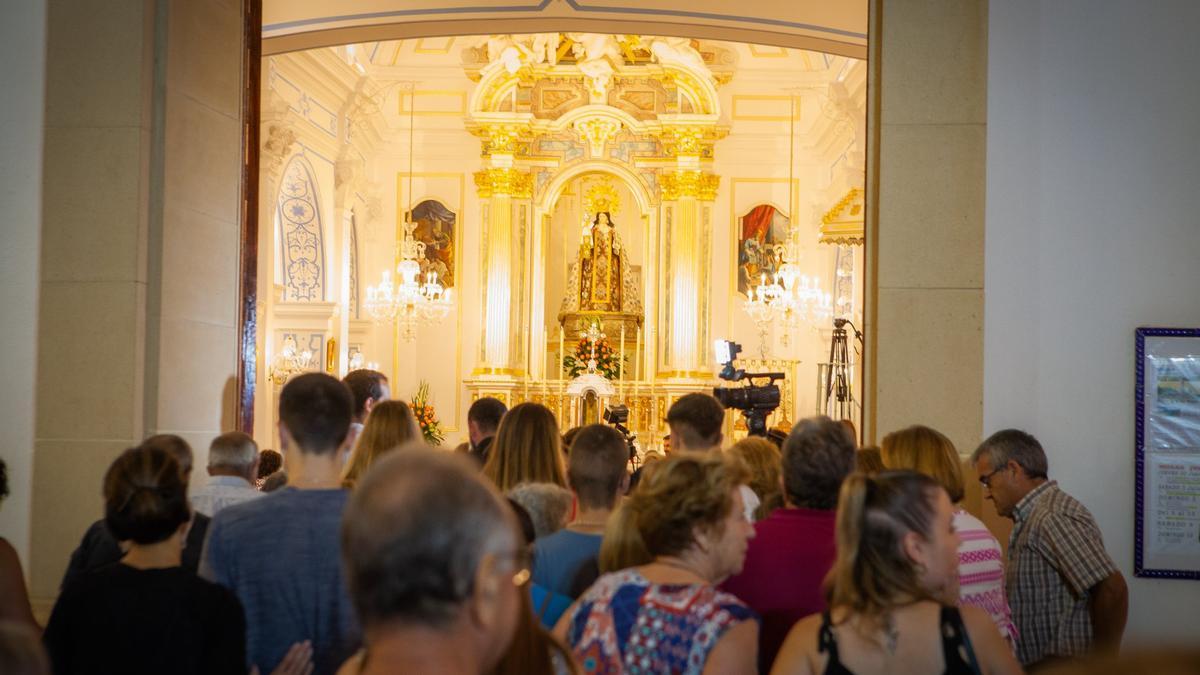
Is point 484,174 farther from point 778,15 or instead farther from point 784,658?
point 784,658

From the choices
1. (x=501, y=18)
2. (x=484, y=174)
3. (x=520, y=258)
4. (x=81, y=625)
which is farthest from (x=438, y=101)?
(x=81, y=625)

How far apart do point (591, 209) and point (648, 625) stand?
17.1 metres

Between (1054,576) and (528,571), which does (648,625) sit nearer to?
(528,571)

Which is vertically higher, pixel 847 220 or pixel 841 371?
pixel 847 220

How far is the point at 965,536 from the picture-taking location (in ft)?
11.2

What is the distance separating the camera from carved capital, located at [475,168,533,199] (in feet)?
61.6

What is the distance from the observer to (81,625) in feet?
8.13

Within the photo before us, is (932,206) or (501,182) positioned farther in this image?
(501,182)

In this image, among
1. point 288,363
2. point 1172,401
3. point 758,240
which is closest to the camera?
point 1172,401

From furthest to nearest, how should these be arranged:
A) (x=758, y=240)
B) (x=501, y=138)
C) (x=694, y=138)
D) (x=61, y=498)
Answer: (x=758, y=240) → (x=501, y=138) → (x=694, y=138) → (x=61, y=498)

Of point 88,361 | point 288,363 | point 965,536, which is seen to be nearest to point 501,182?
point 288,363

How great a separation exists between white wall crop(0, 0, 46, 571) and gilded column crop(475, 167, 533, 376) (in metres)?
13.4

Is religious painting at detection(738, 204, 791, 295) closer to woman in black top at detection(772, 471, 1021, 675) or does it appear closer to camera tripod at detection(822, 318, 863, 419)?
camera tripod at detection(822, 318, 863, 419)

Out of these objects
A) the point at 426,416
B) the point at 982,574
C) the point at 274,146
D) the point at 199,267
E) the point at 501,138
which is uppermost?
the point at 501,138
